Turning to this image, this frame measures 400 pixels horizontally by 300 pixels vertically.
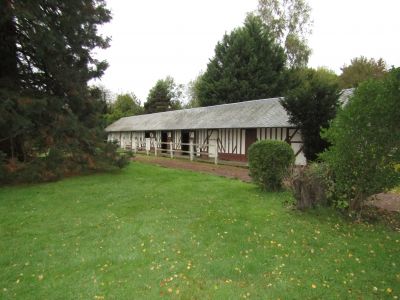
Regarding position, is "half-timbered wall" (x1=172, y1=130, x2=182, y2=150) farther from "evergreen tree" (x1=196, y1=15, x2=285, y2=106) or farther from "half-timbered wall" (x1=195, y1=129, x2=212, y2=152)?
"evergreen tree" (x1=196, y1=15, x2=285, y2=106)

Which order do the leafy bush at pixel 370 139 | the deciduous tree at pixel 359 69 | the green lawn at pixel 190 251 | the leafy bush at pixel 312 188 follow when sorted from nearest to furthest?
the green lawn at pixel 190 251 < the leafy bush at pixel 370 139 < the leafy bush at pixel 312 188 < the deciduous tree at pixel 359 69

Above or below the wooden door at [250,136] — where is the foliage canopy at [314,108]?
above

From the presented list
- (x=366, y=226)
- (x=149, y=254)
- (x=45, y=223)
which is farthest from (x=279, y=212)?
(x=45, y=223)

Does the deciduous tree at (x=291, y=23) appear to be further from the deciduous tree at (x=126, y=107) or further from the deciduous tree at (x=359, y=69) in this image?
the deciduous tree at (x=126, y=107)

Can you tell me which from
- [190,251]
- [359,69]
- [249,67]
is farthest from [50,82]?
[359,69]

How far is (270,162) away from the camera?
906 cm

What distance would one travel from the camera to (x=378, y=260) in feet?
16.1

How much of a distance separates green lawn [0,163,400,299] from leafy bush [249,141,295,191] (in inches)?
25.8

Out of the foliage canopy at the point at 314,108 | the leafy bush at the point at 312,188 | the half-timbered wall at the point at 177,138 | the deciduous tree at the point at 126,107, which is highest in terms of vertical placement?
the deciduous tree at the point at 126,107

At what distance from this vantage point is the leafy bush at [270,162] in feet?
29.6

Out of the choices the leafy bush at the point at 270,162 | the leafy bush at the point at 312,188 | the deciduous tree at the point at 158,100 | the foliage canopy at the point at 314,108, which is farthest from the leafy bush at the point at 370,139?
the deciduous tree at the point at 158,100

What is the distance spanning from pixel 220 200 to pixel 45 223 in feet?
13.9

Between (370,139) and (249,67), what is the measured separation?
90.0 feet

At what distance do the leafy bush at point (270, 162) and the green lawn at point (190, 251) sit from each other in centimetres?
66
